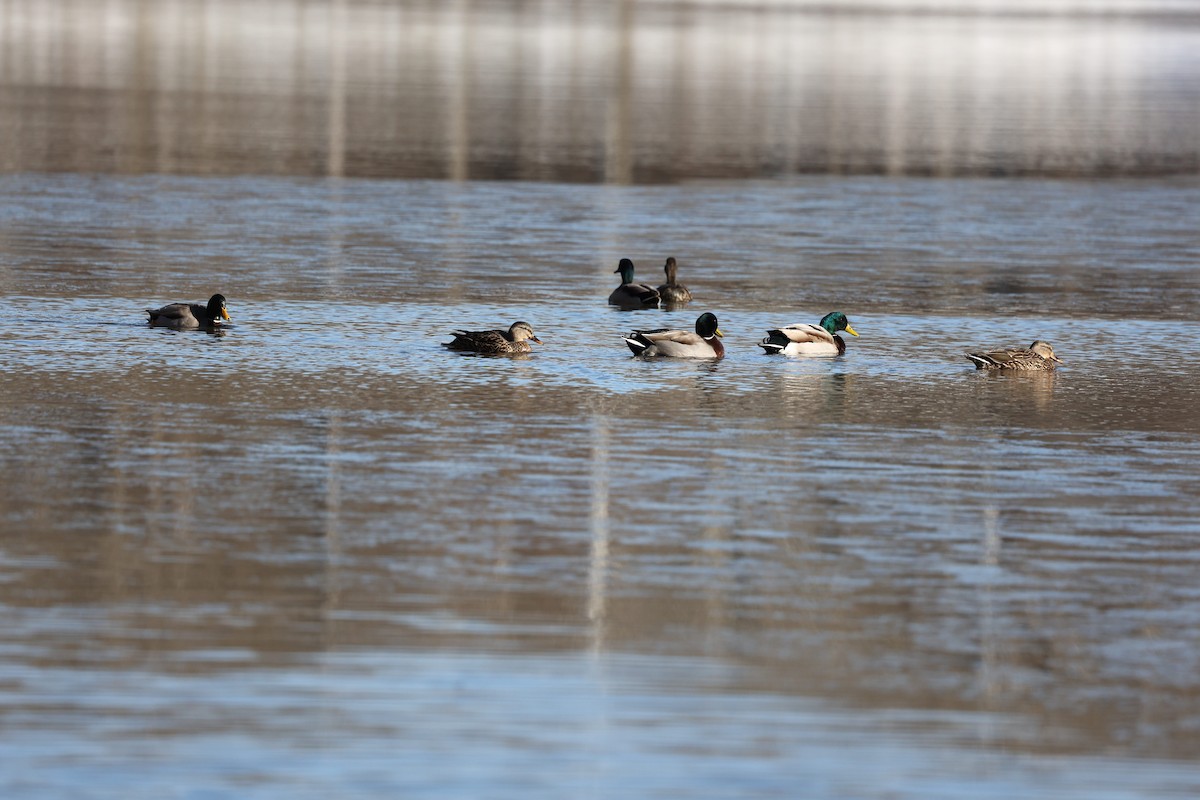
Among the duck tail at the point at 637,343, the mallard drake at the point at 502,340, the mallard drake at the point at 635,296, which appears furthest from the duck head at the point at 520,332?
the mallard drake at the point at 635,296

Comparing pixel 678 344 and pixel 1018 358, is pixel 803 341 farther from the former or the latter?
pixel 1018 358

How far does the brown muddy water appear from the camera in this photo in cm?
1013

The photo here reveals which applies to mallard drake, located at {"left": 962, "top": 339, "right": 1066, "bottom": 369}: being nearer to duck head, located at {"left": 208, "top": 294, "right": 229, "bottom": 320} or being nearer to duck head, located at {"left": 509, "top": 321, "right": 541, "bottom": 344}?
duck head, located at {"left": 509, "top": 321, "right": 541, "bottom": 344}

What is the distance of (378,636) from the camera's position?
11.6 m

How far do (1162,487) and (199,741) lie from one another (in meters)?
8.79

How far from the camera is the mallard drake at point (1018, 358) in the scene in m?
21.5

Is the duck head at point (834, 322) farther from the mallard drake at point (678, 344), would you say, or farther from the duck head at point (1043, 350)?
the duck head at point (1043, 350)

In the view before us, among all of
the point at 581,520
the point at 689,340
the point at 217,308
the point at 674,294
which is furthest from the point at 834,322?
the point at 581,520

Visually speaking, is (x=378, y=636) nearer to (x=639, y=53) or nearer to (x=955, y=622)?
(x=955, y=622)

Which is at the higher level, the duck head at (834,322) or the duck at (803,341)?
the duck head at (834,322)

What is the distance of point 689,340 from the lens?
2197 centimetres

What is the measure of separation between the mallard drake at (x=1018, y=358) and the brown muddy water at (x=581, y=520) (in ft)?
0.97

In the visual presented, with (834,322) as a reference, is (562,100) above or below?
above

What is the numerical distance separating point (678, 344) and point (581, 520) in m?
7.55
